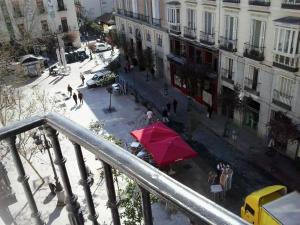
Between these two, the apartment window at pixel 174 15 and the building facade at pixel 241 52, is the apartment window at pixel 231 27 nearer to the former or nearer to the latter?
the building facade at pixel 241 52

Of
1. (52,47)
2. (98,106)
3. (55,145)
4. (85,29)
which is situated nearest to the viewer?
(55,145)

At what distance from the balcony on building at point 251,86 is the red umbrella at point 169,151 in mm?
6751

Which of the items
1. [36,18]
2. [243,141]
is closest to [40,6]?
[36,18]

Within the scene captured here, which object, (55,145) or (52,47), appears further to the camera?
(52,47)

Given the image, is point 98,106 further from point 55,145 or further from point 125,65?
point 55,145

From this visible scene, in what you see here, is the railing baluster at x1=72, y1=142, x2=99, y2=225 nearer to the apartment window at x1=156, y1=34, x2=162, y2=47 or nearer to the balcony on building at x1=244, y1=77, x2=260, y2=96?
the balcony on building at x1=244, y1=77, x2=260, y2=96

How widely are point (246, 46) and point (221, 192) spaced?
9865 millimetres

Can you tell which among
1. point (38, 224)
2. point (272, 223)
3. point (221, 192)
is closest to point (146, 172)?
point (38, 224)

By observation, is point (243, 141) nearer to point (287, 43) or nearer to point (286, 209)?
point (287, 43)

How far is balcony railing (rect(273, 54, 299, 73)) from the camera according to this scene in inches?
683

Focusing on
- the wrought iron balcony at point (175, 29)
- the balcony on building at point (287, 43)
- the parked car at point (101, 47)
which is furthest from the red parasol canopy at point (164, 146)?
the parked car at point (101, 47)

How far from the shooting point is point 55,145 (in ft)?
9.47

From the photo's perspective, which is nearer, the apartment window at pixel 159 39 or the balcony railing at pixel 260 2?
the balcony railing at pixel 260 2

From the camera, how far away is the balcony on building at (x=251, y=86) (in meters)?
20.9
